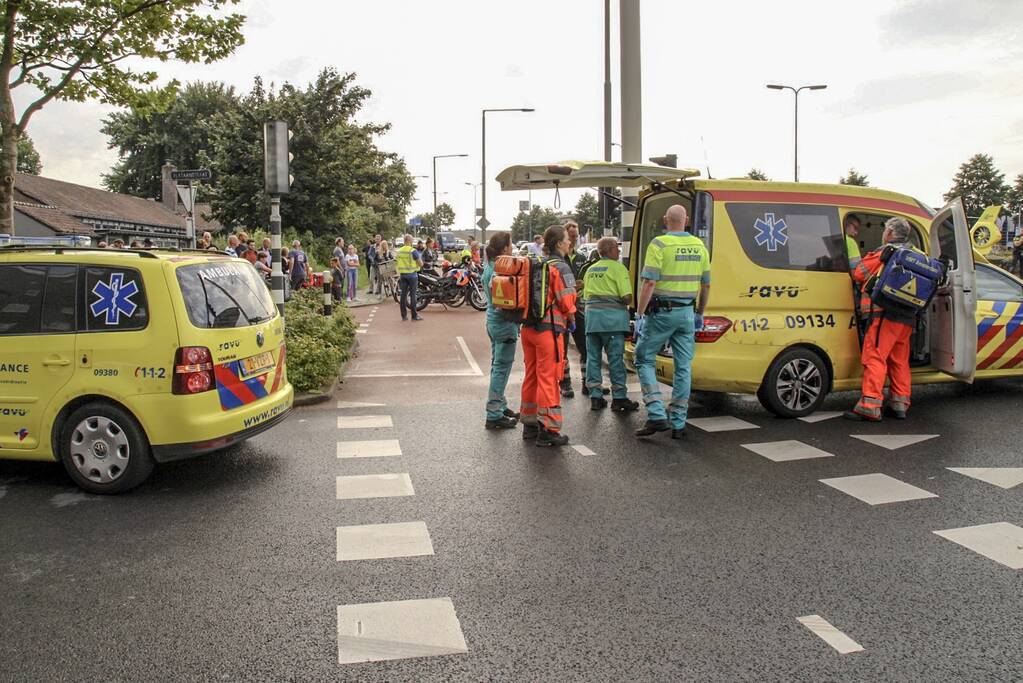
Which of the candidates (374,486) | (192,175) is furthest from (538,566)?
(192,175)

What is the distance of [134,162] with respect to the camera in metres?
61.9

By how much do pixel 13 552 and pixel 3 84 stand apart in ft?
28.6

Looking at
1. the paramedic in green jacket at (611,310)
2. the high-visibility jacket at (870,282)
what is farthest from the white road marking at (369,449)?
the high-visibility jacket at (870,282)

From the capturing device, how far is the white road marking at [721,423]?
7316mm

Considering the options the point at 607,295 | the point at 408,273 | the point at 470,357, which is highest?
the point at 408,273

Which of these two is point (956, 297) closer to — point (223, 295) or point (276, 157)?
point (223, 295)

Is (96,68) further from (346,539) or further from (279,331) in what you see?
(346,539)

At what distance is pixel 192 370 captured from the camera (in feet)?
17.6

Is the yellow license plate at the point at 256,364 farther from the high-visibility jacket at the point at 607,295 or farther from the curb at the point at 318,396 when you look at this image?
the high-visibility jacket at the point at 607,295

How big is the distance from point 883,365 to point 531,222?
85.0 m

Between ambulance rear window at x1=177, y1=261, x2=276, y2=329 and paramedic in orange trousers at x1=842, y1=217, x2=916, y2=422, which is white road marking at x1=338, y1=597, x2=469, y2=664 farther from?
paramedic in orange trousers at x1=842, y1=217, x2=916, y2=422

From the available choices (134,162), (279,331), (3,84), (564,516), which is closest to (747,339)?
(564,516)

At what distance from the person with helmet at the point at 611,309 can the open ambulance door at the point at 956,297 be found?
2.84 meters

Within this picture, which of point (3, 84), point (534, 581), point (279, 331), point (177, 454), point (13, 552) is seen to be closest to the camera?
point (534, 581)
